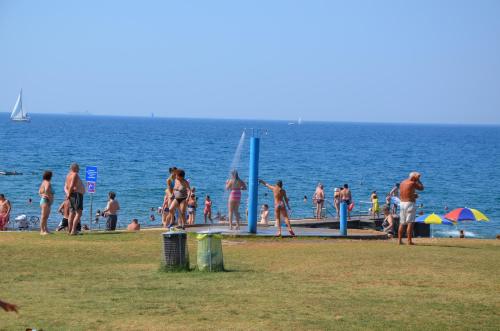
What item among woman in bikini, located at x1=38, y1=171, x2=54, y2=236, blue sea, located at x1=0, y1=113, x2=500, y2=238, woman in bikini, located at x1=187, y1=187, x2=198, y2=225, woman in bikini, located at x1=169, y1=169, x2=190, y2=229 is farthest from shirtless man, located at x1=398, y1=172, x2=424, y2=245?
woman in bikini, located at x1=187, y1=187, x2=198, y2=225

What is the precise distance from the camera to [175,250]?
47.4 ft

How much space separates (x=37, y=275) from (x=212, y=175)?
190 feet

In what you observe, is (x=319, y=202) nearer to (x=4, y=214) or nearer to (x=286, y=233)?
(x=286, y=233)

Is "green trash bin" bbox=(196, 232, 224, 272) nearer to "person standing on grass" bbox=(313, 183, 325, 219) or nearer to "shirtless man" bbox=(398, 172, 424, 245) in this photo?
"shirtless man" bbox=(398, 172, 424, 245)

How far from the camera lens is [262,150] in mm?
116750

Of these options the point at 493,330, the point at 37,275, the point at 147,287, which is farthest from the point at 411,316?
the point at 37,275

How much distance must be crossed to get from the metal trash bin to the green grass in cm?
25

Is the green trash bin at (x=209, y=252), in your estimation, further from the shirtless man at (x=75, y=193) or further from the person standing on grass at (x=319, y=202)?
the person standing on grass at (x=319, y=202)

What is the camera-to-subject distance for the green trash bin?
14.4 metres

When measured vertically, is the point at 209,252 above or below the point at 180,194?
below

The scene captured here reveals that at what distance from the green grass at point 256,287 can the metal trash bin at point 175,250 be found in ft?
0.81

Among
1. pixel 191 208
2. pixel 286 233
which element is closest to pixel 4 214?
pixel 191 208

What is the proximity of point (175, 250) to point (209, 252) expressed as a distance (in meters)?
0.55

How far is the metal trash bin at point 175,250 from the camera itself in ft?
47.3
